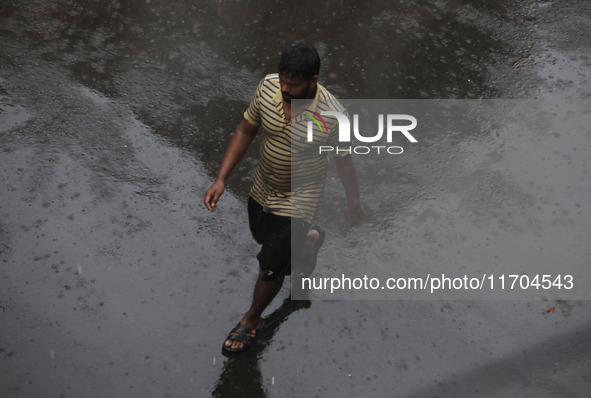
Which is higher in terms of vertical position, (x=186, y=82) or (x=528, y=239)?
(x=186, y=82)

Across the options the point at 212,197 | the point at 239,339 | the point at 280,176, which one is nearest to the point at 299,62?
the point at 280,176

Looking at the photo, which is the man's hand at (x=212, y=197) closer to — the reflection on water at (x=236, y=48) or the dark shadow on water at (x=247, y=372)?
the dark shadow on water at (x=247, y=372)

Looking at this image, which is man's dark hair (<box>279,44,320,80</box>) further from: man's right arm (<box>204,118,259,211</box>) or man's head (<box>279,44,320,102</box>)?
man's right arm (<box>204,118,259,211</box>)

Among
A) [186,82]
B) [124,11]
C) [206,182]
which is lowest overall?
[206,182]

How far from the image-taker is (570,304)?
4328mm

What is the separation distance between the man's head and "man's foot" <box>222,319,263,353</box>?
152 cm

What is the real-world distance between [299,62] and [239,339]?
1.76 m

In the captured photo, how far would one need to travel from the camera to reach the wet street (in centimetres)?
388

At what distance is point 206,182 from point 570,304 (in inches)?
111

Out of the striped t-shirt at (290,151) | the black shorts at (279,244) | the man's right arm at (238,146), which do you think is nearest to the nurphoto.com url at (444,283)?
the black shorts at (279,244)

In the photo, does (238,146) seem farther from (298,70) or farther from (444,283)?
(444,283)

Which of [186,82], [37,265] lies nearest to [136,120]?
[186,82]

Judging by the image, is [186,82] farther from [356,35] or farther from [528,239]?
[528,239]

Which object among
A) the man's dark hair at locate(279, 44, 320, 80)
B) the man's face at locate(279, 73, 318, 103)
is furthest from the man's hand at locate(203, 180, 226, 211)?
the man's dark hair at locate(279, 44, 320, 80)
